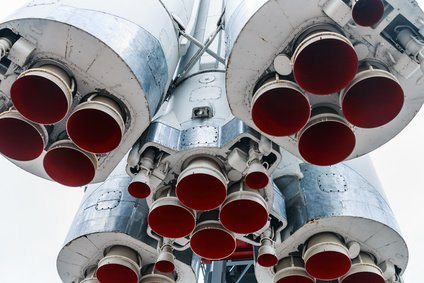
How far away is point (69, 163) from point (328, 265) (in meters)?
2.40

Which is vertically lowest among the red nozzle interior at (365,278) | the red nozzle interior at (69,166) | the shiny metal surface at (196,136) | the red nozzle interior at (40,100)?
the red nozzle interior at (365,278)

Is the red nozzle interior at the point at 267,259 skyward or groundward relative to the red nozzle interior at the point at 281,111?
groundward

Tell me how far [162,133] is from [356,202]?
190 cm

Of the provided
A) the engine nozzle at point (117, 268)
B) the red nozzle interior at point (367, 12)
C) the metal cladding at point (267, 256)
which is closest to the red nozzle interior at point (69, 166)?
the engine nozzle at point (117, 268)

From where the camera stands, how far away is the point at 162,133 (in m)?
4.18

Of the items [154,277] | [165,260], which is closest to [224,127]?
[165,260]

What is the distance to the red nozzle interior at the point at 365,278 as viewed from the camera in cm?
424

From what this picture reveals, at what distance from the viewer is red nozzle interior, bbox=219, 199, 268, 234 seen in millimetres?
3879

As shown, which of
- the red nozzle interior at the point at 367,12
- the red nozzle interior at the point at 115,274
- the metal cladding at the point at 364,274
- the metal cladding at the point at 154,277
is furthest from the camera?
the metal cladding at the point at 154,277

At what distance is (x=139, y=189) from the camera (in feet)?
12.8

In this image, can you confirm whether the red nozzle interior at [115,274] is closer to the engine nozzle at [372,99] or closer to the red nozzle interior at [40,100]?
the red nozzle interior at [40,100]

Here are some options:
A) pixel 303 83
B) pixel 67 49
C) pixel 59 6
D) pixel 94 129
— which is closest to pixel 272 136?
pixel 303 83

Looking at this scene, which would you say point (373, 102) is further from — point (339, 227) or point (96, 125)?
point (96, 125)

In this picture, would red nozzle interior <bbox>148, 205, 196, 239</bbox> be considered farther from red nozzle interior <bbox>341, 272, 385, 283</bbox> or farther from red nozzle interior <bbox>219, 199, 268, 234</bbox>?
red nozzle interior <bbox>341, 272, 385, 283</bbox>
